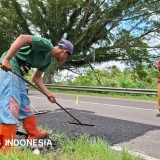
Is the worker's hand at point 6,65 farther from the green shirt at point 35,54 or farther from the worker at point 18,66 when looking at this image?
the green shirt at point 35,54

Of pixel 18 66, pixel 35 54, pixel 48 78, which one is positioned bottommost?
pixel 48 78

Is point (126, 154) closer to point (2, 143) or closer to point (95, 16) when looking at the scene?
point (2, 143)

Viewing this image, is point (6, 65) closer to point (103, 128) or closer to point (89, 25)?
point (103, 128)

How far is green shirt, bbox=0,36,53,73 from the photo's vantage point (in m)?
4.12

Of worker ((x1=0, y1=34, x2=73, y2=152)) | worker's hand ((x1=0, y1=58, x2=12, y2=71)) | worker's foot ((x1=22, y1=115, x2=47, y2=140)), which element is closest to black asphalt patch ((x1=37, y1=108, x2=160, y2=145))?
worker's foot ((x1=22, y1=115, x2=47, y2=140))

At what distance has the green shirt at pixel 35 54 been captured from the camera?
4118 mm

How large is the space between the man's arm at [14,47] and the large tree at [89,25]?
20311 mm

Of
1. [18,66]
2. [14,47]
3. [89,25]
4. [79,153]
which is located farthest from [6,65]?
[89,25]

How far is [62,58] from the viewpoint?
169 inches

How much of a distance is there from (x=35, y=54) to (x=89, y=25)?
22077 millimetres

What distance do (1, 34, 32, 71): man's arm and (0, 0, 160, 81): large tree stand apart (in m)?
20.3

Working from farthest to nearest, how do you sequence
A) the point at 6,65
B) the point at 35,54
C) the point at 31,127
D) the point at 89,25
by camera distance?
the point at 89,25, the point at 31,127, the point at 35,54, the point at 6,65

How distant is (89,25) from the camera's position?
2595 cm

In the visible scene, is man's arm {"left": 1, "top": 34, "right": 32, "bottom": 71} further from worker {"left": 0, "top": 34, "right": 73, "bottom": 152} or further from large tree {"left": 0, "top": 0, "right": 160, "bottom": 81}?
large tree {"left": 0, "top": 0, "right": 160, "bottom": 81}
